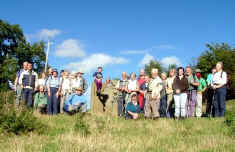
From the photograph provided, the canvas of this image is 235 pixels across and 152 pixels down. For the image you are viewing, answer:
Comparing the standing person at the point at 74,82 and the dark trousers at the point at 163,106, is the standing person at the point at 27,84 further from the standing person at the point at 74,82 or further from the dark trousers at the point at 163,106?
the dark trousers at the point at 163,106

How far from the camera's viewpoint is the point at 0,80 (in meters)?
36.6

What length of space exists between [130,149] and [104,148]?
0.49 m

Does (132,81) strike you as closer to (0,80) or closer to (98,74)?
(98,74)

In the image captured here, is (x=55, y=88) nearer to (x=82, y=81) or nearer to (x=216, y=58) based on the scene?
(x=82, y=81)

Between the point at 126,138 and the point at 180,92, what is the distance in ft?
12.2

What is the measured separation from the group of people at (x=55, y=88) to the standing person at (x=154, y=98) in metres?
2.31

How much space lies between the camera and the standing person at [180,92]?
8935 millimetres

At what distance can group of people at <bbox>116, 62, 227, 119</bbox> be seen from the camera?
29.7 ft

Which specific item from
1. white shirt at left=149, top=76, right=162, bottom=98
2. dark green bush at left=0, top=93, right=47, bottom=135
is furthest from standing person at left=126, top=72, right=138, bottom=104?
dark green bush at left=0, top=93, right=47, bottom=135

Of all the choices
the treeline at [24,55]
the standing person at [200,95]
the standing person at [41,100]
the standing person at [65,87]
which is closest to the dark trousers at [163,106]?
the standing person at [200,95]

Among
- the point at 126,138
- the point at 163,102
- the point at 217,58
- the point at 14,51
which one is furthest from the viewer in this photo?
the point at 14,51

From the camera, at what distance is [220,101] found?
9.13m

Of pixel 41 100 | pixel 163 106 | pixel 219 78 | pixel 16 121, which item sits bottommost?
pixel 16 121

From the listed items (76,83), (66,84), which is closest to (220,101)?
(76,83)
